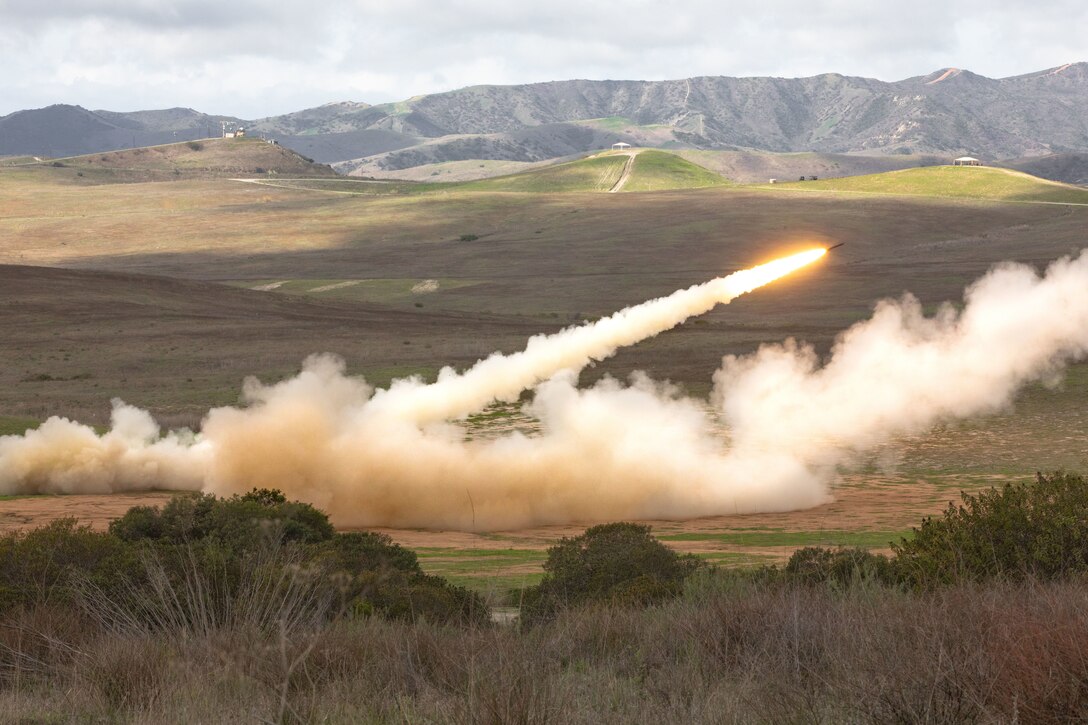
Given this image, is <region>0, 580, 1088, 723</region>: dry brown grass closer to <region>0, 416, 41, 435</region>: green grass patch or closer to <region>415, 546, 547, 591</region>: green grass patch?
<region>415, 546, 547, 591</region>: green grass patch

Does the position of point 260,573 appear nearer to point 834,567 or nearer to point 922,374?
point 834,567

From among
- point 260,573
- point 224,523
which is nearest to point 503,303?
point 224,523

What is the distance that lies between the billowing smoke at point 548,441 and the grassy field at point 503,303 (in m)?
2.05

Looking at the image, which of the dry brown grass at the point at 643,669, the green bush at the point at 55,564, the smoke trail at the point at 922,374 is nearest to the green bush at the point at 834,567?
the dry brown grass at the point at 643,669

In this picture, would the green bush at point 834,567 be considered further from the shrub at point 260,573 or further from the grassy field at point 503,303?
the shrub at point 260,573

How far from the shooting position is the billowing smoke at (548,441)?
141 ft

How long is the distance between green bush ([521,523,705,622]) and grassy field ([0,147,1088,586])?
256 centimetres

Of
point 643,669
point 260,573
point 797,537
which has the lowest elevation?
point 797,537

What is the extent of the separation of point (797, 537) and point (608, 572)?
11.4m

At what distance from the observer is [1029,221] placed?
17875 centimetres

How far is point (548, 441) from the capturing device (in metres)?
46.8

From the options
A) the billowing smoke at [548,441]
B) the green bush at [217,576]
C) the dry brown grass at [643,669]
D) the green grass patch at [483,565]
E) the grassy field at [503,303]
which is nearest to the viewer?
the dry brown grass at [643,669]

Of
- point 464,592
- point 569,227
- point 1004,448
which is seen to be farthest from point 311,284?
point 464,592

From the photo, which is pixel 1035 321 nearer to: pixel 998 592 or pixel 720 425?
pixel 720 425
